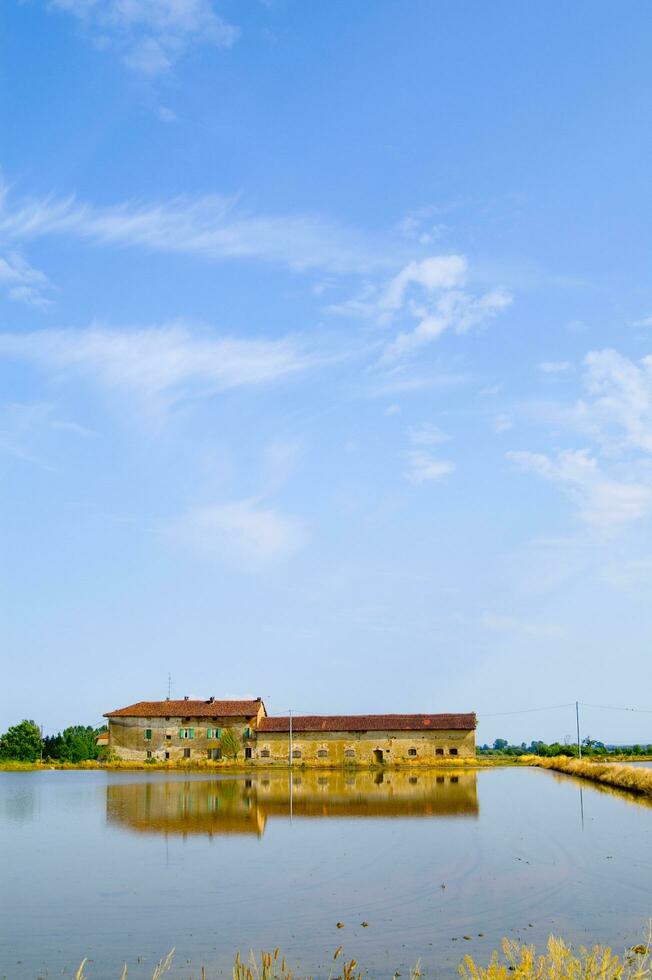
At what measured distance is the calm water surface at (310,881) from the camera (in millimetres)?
10578

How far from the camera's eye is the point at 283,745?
58.2 meters

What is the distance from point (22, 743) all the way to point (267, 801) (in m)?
41.4

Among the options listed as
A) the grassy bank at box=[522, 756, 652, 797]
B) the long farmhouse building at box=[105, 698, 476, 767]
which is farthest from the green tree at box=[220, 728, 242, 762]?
the grassy bank at box=[522, 756, 652, 797]

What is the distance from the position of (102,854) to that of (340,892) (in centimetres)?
611

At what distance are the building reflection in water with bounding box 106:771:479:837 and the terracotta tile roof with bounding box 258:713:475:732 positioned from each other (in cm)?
1253

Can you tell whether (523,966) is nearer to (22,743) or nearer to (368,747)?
(368,747)

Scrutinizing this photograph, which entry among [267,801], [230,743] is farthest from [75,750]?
[267,801]

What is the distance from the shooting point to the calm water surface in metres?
10.6

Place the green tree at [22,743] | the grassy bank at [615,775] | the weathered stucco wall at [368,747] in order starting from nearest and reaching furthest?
the grassy bank at [615,775]
the weathered stucco wall at [368,747]
the green tree at [22,743]

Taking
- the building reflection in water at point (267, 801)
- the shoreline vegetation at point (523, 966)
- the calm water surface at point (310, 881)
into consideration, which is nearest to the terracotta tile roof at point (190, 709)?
the building reflection in water at point (267, 801)

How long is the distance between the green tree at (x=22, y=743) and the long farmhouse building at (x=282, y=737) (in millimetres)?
8879

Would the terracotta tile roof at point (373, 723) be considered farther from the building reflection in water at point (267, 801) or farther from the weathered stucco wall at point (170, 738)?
the building reflection in water at point (267, 801)

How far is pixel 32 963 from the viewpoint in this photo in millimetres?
9867

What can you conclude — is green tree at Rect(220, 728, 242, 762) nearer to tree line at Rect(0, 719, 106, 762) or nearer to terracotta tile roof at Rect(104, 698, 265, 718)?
terracotta tile roof at Rect(104, 698, 265, 718)
